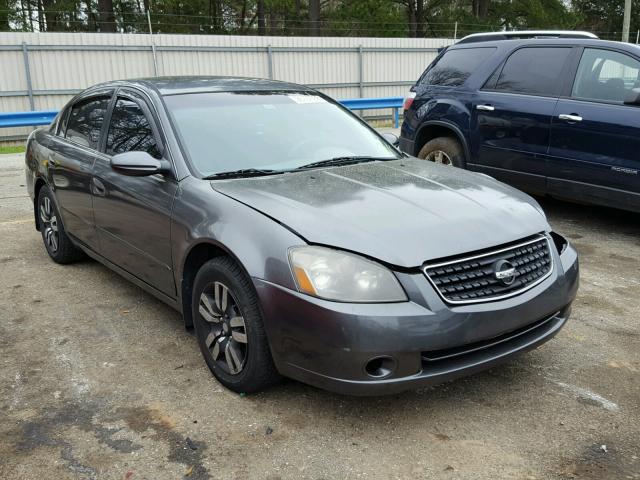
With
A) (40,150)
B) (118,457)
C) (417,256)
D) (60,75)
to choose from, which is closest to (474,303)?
(417,256)

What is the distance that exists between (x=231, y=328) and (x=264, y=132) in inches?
54.5

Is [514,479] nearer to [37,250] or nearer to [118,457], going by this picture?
[118,457]

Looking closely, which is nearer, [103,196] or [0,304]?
[103,196]

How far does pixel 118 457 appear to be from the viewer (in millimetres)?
2764

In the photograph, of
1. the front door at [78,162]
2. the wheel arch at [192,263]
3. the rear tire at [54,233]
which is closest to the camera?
the wheel arch at [192,263]

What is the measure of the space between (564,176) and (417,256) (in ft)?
12.6

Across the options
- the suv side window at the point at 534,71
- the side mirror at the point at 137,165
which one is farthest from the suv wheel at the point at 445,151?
the side mirror at the point at 137,165

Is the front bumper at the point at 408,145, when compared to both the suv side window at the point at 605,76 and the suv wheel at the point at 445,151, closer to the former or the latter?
the suv wheel at the point at 445,151

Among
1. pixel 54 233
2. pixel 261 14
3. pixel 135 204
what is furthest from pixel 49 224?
pixel 261 14

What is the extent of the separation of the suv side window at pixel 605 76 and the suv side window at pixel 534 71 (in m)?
0.21

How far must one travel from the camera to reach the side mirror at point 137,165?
357 centimetres

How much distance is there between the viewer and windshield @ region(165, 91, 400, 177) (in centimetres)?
378

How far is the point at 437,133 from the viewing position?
293 inches

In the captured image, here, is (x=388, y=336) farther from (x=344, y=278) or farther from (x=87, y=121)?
(x=87, y=121)
